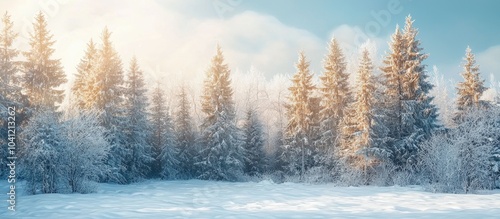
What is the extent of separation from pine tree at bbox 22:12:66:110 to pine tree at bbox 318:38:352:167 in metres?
23.4

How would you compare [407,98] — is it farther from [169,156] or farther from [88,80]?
[88,80]

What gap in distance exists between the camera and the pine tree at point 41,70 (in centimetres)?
3011

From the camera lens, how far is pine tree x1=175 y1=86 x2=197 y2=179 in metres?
39.5

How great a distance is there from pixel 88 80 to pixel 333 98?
22.1 meters

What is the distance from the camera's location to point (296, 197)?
64.0ft

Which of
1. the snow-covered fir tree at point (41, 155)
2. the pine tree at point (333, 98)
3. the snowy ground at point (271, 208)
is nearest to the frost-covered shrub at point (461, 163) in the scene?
the snowy ground at point (271, 208)

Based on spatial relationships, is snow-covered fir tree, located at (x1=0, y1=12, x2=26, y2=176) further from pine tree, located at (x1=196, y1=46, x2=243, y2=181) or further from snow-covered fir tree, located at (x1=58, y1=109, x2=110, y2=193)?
pine tree, located at (x1=196, y1=46, x2=243, y2=181)

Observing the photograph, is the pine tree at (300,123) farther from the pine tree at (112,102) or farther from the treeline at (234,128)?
the pine tree at (112,102)

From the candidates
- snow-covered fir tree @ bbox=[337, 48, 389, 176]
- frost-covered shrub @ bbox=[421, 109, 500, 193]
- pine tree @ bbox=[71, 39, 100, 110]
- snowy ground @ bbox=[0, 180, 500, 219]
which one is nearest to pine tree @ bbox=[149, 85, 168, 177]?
pine tree @ bbox=[71, 39, 100, 110]

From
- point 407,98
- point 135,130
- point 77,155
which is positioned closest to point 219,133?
point 135,130

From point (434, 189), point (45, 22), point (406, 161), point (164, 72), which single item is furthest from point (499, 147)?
point (164, 72)

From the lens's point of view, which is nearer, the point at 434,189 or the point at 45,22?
the point at 434,189

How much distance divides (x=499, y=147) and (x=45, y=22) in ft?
125

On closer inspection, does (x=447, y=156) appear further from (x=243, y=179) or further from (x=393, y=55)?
(x=243, y=179)
